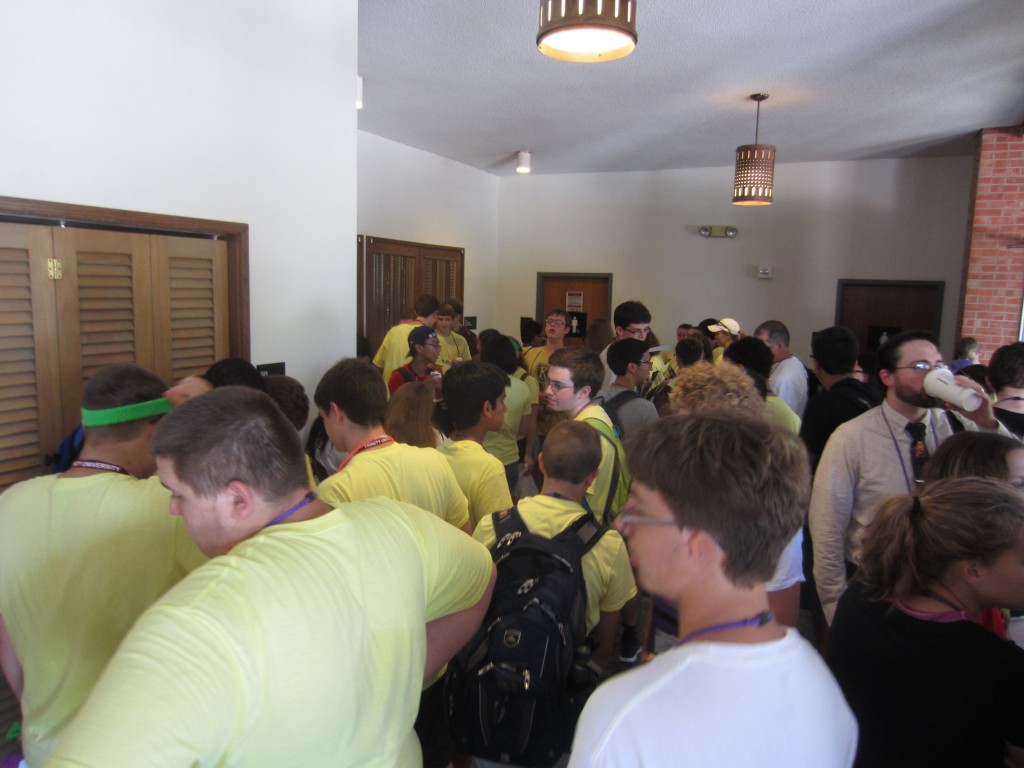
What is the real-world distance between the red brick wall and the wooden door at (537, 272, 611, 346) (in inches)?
154

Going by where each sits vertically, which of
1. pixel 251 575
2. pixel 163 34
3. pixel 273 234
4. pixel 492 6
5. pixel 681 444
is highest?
pixel 492 6

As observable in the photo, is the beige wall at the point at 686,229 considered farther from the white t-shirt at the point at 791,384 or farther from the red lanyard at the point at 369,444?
the red lanyard at the point at 369,444

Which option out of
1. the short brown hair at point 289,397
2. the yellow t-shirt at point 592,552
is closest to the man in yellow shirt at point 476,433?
the yellow t-shirt at point 592,552

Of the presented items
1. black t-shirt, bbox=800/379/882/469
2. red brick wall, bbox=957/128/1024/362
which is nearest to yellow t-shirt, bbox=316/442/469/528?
black t-shirt, bbox=800/379/882/469

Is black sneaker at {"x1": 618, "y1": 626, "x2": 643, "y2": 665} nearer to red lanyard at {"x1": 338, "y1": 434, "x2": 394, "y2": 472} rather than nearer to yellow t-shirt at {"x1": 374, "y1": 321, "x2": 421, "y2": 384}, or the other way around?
red lanyard at {"x1": 338, "y1": 434, "x2": 394, "y2": 472}

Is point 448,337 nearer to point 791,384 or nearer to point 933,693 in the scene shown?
point 791,384

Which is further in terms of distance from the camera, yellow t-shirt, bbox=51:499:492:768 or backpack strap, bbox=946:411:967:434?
backpack strap, bbox=946:411:967:434

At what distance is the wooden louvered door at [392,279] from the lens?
6.39 meters

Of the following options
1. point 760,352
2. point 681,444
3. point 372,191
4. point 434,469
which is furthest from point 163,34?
point 372,191

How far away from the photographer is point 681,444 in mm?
975

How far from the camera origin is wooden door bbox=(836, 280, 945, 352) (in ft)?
24.2

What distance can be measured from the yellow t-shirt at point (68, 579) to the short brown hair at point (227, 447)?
42 centimetres

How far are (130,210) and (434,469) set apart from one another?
1.65 meters

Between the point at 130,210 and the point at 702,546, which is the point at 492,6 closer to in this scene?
the point at 130,210
